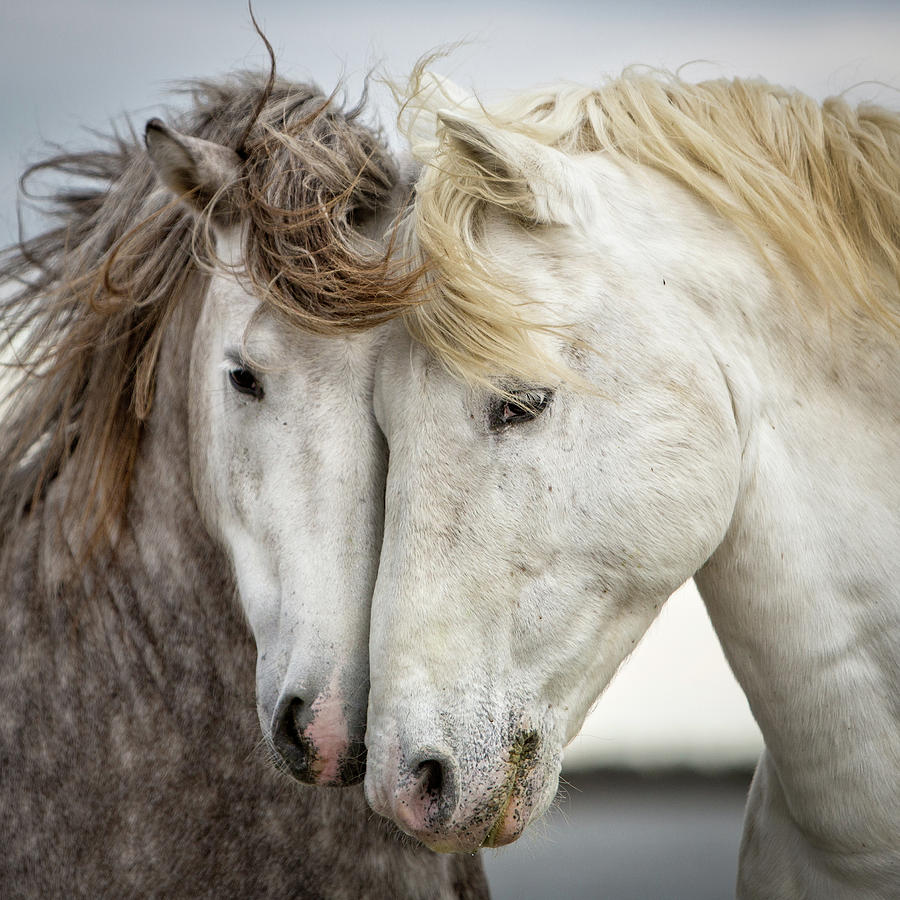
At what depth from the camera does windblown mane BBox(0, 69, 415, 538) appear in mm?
1716

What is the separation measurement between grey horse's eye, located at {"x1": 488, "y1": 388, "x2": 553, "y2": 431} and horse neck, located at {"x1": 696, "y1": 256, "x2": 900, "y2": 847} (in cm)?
31

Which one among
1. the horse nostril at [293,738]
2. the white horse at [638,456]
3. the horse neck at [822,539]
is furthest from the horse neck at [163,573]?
the horse neck at [822,539]

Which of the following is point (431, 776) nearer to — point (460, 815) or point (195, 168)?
point (460, 815)

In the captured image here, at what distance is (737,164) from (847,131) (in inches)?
9.1

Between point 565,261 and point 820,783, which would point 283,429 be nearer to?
point 565,261

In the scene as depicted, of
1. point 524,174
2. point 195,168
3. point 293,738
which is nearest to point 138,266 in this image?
point 195,168

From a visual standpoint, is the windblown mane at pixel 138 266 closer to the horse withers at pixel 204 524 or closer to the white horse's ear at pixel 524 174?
the horse withers at pixel 204 524

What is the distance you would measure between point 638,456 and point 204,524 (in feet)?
3.18

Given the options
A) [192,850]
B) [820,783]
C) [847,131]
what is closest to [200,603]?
[192,850]

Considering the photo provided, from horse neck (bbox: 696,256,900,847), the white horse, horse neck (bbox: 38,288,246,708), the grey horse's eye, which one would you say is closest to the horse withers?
horse neck (bbox: 38,288,246,708)

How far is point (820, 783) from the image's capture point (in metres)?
1.58

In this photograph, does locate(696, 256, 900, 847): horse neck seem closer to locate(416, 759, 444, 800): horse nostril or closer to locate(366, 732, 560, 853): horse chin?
locate(366, 732, 560, 853): horse chin

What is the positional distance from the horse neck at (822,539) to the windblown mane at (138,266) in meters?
0.66

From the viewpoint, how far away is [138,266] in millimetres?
2109
